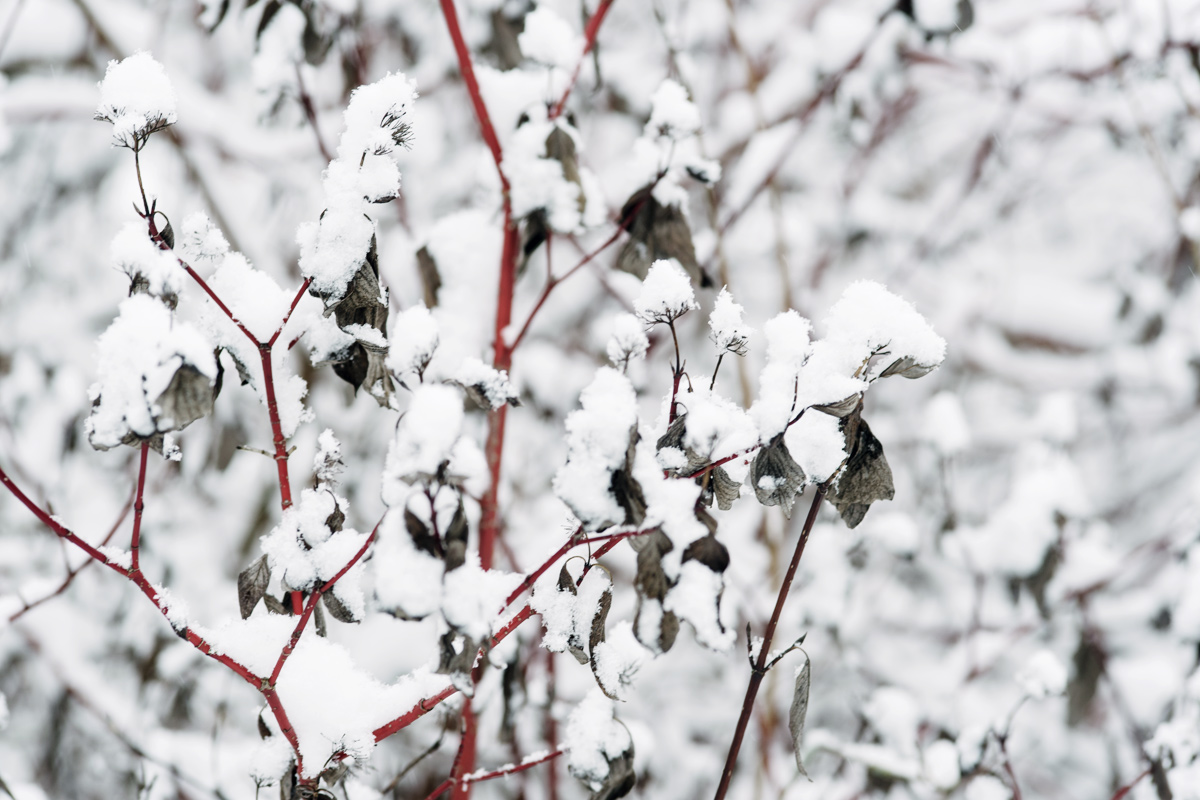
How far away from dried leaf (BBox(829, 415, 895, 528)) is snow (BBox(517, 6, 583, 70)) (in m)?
0.58

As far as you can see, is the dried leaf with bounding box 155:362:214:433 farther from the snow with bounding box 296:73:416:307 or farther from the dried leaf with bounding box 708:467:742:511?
the dried leaf with bounding box 708:467:742:511

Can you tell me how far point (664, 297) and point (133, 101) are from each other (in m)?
0.40

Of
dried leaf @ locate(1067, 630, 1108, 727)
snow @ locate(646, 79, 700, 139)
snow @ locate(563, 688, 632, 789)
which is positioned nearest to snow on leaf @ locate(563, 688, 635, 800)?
snow @ locate(563, 688, 632, 789)

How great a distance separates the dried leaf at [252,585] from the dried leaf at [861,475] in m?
0.47

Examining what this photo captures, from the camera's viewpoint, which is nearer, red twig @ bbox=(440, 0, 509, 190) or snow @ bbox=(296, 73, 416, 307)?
snow @ bbox=(296, 73, 416, 307)

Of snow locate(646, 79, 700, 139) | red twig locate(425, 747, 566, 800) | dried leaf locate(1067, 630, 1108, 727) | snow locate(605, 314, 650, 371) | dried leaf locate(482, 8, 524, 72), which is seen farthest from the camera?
dried leaf locate(1067, 630, 1108, 727)

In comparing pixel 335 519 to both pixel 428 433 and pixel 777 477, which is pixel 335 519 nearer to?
pixel 428 433

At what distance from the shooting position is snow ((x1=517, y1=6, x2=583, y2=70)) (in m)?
0.88

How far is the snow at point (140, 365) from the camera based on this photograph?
0.46 m

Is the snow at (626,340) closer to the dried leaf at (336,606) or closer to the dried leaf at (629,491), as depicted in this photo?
the dried leaf at (629,491)

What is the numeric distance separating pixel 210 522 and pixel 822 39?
2574 millimetres

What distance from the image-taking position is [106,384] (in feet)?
1.56

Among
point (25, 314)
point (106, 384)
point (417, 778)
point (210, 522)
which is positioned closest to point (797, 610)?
point (417, 778)

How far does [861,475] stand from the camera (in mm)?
579
